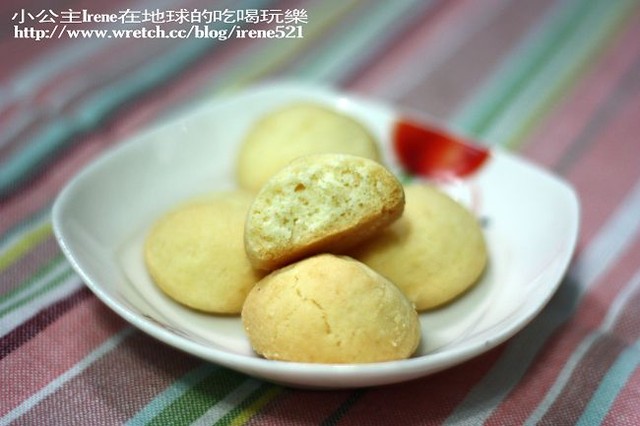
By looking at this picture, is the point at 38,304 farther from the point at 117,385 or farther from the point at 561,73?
the point at 561,73

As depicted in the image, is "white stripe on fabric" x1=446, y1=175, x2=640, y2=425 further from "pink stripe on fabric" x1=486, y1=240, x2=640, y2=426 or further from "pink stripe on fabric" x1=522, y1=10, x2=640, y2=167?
"pink stripe on fabric" x1=522, y1=10, x2=640, y2=167

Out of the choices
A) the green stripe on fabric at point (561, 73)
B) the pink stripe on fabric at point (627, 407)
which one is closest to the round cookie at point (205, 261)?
the pink stripe on fabric at point (627, 407)

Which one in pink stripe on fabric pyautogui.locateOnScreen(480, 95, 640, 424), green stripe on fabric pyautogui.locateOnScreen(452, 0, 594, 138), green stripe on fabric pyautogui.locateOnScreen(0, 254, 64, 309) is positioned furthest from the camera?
green stripe on fabric pyautogui.locateOnScreen(452, 0, 594, 138)

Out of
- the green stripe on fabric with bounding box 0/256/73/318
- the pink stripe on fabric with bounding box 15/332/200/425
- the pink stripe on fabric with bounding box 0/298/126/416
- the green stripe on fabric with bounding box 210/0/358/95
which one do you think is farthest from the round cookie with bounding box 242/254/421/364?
the green stripe on fabric with bounding box 210/0/358/95

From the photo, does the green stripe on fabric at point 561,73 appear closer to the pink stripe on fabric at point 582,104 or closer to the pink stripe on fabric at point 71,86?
the pink stripe on fabric at point 582,104

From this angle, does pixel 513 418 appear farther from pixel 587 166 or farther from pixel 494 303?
pixel 587 166

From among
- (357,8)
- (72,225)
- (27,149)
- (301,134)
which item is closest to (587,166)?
(301,134)

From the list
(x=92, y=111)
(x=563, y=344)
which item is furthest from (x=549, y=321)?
(x=92, y=111)
